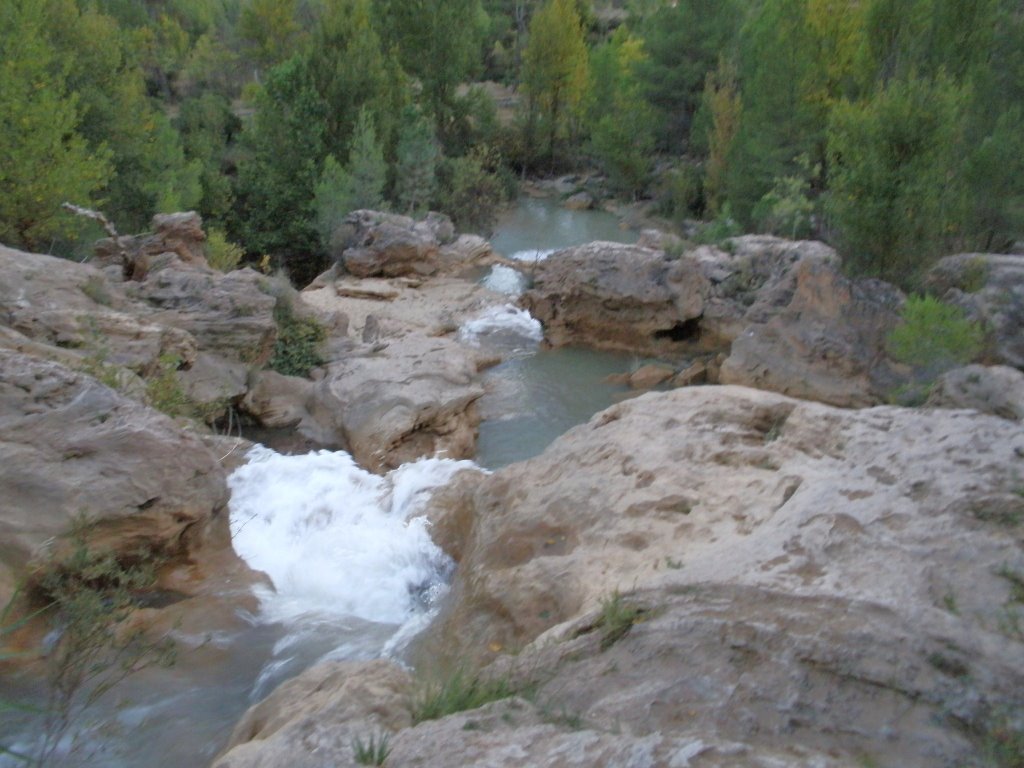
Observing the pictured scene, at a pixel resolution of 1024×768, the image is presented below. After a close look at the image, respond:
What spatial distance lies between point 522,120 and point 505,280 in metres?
18.5

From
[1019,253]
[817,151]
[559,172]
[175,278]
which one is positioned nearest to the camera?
[175,278]

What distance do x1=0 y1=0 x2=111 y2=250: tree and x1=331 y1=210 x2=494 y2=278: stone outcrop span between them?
5.87 meters

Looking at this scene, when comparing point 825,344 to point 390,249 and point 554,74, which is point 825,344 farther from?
point 554,74

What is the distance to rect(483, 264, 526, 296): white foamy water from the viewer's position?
63.4 feet

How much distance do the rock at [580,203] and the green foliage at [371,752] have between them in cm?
2976

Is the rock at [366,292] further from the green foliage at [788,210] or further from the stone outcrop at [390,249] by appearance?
the green foliage at [788,210]

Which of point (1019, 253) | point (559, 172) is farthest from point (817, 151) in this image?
point (559, 172)

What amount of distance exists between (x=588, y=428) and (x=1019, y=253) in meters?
11.7

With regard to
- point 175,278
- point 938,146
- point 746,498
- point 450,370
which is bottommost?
point 450,370

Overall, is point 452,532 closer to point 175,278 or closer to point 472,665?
point 472,665

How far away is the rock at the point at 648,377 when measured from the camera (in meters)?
14.1

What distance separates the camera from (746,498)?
556 centimetres

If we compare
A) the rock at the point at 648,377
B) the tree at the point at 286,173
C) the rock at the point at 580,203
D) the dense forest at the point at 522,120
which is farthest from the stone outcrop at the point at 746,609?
the rock at the point at 580,203

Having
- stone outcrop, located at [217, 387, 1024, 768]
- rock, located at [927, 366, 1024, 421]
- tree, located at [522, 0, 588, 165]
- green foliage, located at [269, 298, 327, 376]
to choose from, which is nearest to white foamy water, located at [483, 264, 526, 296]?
green foliage, located at [269, 298, 327, 376]
